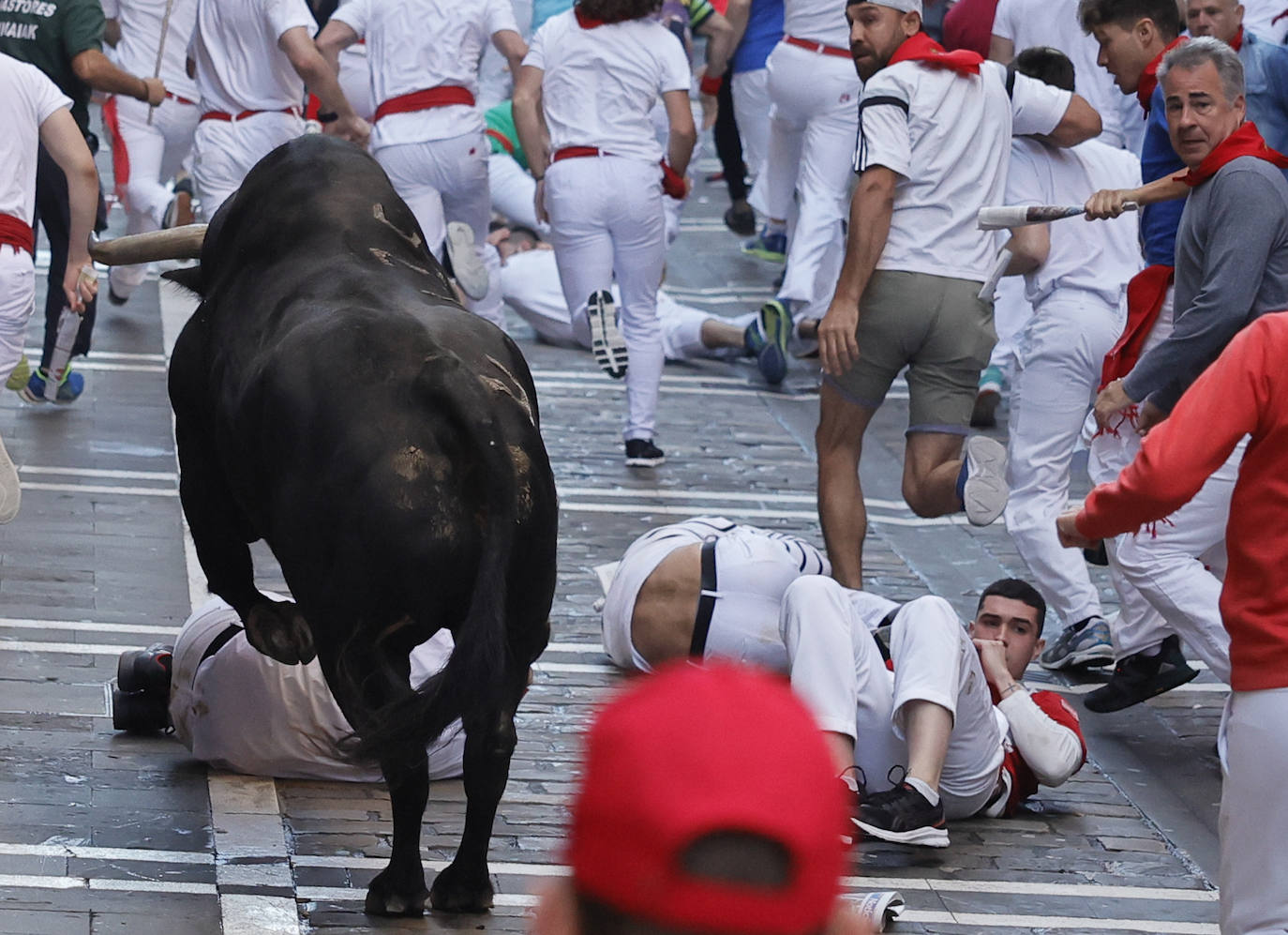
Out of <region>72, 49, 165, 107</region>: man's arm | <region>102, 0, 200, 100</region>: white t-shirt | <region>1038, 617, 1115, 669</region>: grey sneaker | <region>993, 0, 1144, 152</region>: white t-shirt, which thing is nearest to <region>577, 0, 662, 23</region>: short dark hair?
<region>993, 0, 1144, 152</region>: white t-shirt

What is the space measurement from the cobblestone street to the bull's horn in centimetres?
Result: 16

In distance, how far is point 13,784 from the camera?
224 inches

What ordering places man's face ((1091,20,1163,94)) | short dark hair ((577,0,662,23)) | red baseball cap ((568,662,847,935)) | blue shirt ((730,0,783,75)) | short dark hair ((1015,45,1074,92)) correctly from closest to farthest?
red baseball cap ((568,662,847,935)) < man's face ((1091,20,1163,94)) < short dark hair ((1015,45,1074,92)) < short dark hair ((577,0,662,23)) < blue shirt ((730,0,783,75))

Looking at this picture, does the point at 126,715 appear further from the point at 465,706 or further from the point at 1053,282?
the point at 1053,282

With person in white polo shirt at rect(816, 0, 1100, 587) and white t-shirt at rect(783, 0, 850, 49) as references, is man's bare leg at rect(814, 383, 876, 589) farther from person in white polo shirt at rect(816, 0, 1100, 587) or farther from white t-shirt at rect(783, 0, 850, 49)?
white t-shirt at rect(783, 0, 850, 49)

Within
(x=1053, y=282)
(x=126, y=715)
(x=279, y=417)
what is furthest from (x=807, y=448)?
(x=279, y=417)

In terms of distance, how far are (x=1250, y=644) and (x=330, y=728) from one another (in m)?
2.85

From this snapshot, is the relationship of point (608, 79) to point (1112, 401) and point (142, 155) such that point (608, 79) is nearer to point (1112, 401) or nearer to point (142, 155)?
point (142, 155)

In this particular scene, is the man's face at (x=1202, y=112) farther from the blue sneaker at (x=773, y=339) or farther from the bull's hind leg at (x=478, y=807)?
the blue sneaker at (x=773, y=339)

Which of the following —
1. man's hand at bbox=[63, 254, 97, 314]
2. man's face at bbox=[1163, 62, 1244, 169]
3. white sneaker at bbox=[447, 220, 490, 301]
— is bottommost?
white sneaker at bbox=[447, 220, 490, 301]

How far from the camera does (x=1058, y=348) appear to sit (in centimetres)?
774

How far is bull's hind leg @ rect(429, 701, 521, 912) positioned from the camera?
4676 mm

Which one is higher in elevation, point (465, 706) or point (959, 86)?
point (959, 86)

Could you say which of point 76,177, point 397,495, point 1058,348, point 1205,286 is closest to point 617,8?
point 76,177
